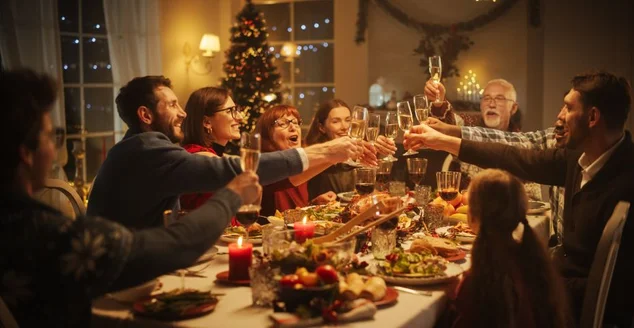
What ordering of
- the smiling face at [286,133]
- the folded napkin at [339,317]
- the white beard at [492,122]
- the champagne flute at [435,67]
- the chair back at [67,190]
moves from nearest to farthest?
1. the folded napkin at [339,317]
2. the chair back at [67,190]
3. the champagne flute at [435,67]
4. the smiling face at [286,133]
5. the white beard at [492,122]

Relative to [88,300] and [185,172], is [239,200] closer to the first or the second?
[88,300]

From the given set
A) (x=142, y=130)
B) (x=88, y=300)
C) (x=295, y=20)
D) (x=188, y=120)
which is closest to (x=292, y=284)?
(x=88, y=300)

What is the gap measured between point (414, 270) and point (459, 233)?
0.72 metres

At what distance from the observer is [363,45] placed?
7855 mm

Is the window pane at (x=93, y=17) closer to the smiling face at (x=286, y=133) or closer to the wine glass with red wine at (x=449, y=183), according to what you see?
the smiling face at (x=286, y=133)

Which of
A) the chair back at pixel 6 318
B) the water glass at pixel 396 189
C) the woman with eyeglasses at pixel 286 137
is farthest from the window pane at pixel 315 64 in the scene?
the chair back at pixel 6 318

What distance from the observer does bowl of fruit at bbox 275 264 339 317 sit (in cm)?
177

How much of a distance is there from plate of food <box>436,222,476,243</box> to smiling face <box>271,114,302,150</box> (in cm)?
132

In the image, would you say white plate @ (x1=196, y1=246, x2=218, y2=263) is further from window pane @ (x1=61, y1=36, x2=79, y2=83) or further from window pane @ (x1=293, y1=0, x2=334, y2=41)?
window pane @ (x1=293, y1=0, x2=334, y2=41)

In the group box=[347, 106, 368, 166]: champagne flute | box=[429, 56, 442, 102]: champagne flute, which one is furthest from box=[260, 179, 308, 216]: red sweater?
box=[429, 56, 442, 102]: champagne flute

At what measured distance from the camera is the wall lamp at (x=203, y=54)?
24.6 ft

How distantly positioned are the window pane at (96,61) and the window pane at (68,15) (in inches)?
7.3

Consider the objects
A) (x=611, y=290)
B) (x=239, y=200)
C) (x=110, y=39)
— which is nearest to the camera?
(x=239, y=200)

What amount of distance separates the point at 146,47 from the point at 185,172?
4.49 meters
